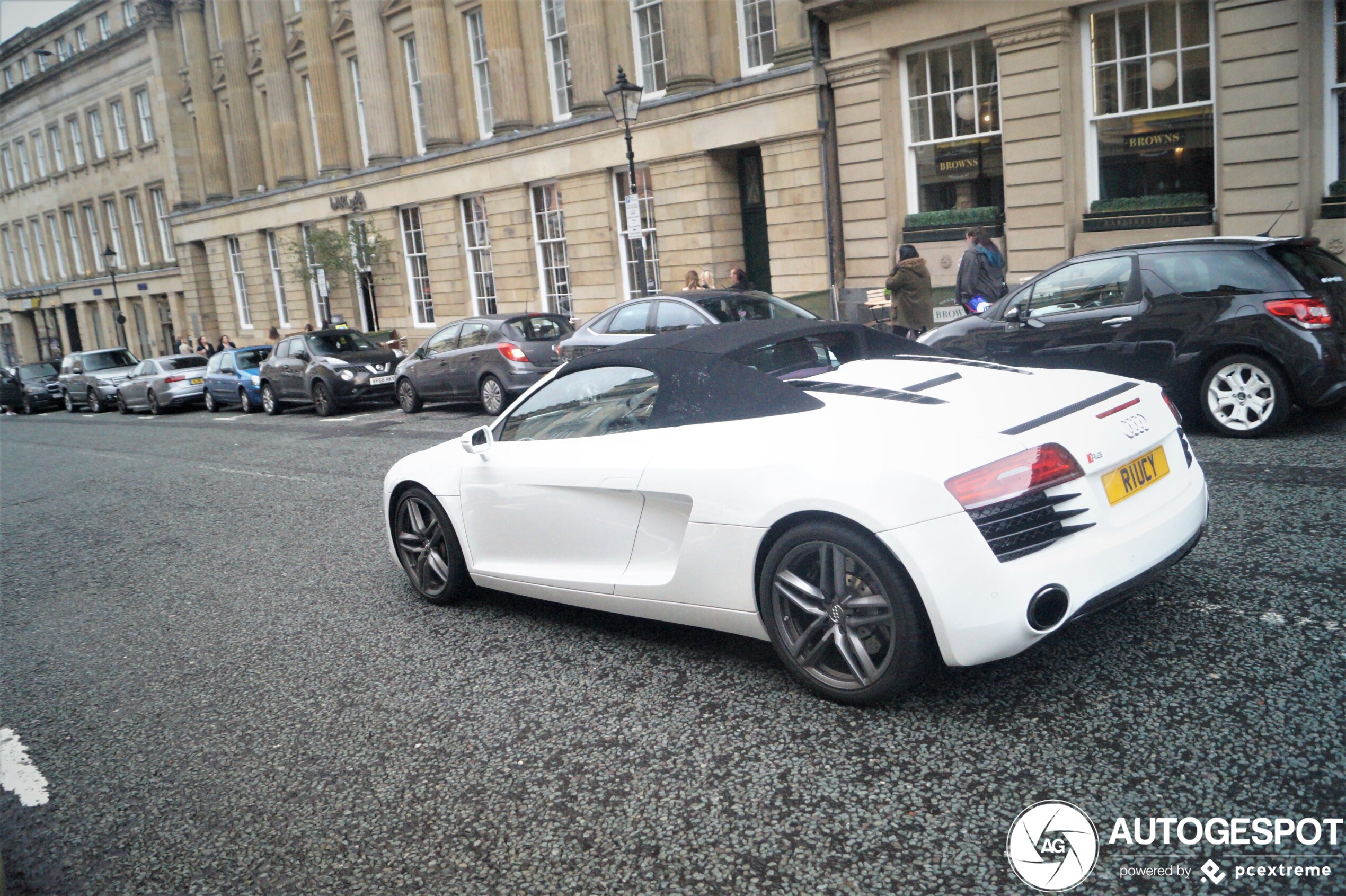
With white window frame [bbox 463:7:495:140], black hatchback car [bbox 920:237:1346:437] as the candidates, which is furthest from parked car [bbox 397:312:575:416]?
white window frame [bbox 463:7:495:140]

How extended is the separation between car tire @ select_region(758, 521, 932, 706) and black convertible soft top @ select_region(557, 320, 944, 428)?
62cm

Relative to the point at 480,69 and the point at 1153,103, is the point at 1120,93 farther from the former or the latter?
the point at 480,69

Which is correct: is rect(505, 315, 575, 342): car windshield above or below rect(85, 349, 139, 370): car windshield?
above

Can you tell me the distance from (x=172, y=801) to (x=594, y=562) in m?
1.89

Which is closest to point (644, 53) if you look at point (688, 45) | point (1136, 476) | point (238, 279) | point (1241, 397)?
point (688, 45)

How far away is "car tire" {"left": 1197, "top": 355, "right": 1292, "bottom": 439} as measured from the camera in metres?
8.04

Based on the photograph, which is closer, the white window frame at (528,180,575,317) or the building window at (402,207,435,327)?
the white window frame at (528,180,575,317)

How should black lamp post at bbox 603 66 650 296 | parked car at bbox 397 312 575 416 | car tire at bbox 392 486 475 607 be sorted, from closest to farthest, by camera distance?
car tire at bbox 392 486 475 607, parked car at bbox 397 312 575 416, black lamp post at bbox 603 66 650 296

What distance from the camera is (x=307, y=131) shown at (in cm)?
3697

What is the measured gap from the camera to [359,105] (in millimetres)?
34156

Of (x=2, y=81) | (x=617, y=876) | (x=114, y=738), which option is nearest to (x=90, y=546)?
(x=114, y=738)

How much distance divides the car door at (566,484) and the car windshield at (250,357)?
2105 cm

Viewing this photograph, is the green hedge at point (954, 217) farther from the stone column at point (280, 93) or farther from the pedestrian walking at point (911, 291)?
the stone column at point (280, 93)

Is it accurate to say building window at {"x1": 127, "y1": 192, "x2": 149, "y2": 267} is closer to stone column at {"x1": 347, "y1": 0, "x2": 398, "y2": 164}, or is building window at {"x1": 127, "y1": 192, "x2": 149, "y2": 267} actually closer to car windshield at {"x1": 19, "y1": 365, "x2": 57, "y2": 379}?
car windshield at {"x1": 19, "y1": 365, "x2": 57, "y2": 379}
